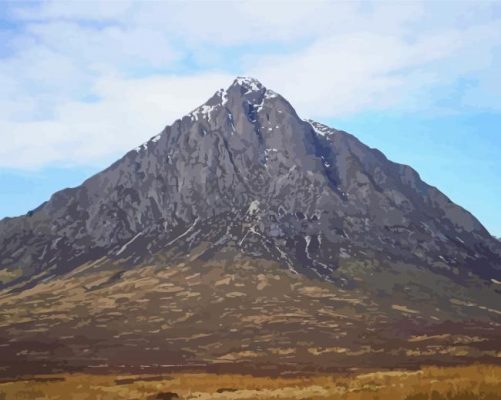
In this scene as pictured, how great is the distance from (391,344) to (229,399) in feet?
490

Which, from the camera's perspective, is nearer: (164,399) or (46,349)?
(164,399)

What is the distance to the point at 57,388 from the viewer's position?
48125 millimetres

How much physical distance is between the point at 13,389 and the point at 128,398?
13.8 m

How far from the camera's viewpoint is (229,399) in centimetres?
3403

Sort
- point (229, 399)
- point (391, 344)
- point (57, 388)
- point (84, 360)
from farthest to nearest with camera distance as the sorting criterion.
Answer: point (391, 344) → point (84, 360) → point (57, 388) → point (229, 399)

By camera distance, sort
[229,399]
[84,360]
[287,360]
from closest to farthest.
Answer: [229,399] → [287,360] → [84,360]

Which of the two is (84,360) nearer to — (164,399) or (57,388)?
(57,388)

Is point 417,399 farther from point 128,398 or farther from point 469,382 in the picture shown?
point 128,398

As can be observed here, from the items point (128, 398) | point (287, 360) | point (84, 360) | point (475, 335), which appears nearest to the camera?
point (128, 398)

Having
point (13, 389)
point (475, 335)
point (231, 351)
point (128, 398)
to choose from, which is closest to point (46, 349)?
point (231, 351)

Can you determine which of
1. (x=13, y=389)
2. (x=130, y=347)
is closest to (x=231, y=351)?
(x=130, y=347)

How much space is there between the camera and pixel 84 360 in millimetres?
159750

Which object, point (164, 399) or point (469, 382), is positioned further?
point (164, 399)

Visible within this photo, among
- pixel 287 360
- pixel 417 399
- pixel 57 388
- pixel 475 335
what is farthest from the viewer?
pixel 475 335
